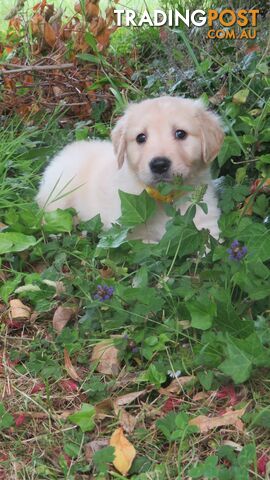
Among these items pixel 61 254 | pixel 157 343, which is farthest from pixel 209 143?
pixel 157 343

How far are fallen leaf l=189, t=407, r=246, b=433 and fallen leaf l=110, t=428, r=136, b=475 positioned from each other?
0.21 metres

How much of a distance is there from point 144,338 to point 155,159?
85cm

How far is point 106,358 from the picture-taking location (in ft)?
8.93

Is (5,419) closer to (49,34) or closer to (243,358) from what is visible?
(243,358)

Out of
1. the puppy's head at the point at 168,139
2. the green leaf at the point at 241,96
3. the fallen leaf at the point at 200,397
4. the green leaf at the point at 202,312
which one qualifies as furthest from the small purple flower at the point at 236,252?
the green leaf at the point at 241,96

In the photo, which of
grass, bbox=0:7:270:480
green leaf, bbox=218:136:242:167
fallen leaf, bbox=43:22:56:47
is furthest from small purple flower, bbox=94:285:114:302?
fallen leaf, bbox=43:22:56:47

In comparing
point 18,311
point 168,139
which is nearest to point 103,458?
point 18,311

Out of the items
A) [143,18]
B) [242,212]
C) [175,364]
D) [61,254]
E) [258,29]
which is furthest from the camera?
[143,18]

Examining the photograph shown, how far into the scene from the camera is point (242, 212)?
3100 mm

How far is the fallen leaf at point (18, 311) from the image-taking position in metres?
3.06

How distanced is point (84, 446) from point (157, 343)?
471mm

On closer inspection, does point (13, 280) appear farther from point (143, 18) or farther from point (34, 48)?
point (143, 18)

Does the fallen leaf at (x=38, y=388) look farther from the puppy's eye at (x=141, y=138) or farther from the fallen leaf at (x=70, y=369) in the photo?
the puppy's eye at (x=141, y=138)

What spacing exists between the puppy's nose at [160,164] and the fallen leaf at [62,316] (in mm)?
697
